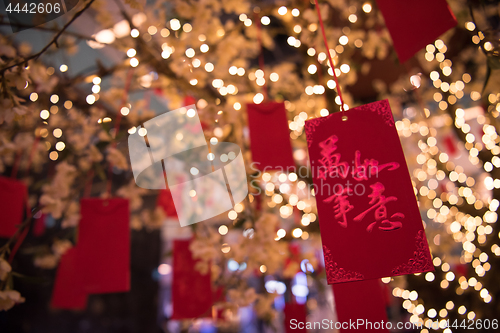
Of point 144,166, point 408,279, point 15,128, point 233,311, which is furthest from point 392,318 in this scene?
point 15,128

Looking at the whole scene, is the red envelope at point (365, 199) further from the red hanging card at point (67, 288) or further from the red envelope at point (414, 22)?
the red hanging card at point (67, 288)

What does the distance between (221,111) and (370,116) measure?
79 centimetres

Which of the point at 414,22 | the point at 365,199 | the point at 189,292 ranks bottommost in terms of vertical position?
the point at 189,292

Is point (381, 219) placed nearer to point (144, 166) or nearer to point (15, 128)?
point (144, 166)

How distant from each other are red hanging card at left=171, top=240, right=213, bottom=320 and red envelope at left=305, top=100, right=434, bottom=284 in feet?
2.78

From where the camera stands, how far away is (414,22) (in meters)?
0.82

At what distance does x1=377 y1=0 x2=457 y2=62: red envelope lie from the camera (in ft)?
2.58

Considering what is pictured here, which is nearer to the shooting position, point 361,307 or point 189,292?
point 361,307

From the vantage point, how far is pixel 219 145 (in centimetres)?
131

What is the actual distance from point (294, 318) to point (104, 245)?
33.2 inches

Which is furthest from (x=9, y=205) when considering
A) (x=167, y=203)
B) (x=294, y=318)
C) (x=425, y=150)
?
(x=425, y=150)

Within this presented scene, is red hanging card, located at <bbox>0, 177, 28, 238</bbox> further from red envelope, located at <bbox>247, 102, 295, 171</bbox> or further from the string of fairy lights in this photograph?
red envelope, located at <bbox>247, 102, 295, 171</bbox>

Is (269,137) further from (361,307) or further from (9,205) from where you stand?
(9,205)

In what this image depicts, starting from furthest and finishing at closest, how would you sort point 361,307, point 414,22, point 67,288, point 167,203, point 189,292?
point 167,203, point 67,288, point 189,292, point 361,307, point 414,22
